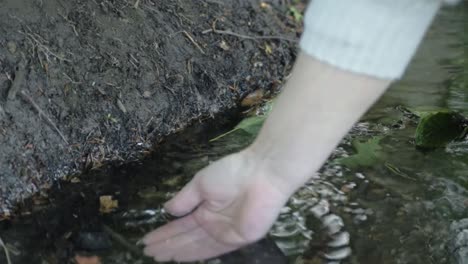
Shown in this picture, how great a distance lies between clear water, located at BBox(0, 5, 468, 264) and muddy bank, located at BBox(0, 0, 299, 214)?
152mm

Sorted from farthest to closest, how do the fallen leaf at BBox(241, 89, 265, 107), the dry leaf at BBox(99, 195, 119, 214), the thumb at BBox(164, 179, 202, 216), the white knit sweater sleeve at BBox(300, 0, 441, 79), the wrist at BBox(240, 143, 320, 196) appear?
1. the fallen leaf at BBox(241, 89, 265, 107)
2. the dry leaf at BBox(99, 195, 119, 214)
3. the thumb at BBox(164, 179, 202, 216)
4. the wrist at BBox(240, 143, 320, 196)
5. the white knit sweater sleeve at BBox(300, 0, 441, 79)

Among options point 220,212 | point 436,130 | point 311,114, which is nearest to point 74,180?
point 220,212

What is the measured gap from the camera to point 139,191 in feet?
7.74

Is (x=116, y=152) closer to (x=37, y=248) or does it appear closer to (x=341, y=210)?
(x=37, y=248)

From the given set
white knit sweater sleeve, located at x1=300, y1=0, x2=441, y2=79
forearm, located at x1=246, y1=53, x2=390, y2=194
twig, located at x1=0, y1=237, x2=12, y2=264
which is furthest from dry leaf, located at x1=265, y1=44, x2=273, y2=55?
white knit sweater sleeve, located at x1=300, y1=0, x2=441, y2=79

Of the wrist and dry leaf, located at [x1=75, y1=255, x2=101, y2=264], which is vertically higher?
the wrist

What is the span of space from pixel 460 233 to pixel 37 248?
4.33 ft

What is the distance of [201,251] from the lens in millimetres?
1914

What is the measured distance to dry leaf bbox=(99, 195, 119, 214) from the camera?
7.39ft

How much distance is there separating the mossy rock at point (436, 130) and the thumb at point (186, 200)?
111cm

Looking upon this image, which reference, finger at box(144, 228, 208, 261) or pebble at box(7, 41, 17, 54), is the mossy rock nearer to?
finger at box(144, 228, 208, 261)

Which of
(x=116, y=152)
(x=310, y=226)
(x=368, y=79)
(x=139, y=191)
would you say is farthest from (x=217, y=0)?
(x=368, y=79)

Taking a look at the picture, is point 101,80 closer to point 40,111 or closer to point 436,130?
point 40,111

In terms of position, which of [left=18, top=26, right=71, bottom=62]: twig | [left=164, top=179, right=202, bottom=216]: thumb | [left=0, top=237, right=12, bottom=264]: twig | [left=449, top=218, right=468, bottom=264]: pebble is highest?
[left=18, top=26, right=71, bottom=62]: twig
